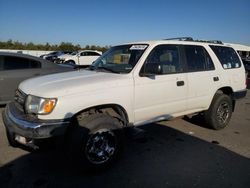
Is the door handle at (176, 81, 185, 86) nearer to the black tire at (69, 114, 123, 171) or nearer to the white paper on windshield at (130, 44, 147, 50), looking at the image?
the white paper on windshield at (130, 44, 147, 50)

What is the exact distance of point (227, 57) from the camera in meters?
5.59

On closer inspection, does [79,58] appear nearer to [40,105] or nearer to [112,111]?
Result: [112,111]

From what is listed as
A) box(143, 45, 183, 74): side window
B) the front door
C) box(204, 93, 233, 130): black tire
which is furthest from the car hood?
box(204, 93, 233, 130): black tire

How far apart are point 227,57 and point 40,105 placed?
13.6ft

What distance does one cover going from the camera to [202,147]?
15.1ft

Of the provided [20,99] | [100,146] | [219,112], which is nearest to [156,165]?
[100,146]

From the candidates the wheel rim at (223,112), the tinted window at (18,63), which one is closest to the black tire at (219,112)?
the wheel rim at (223,112)

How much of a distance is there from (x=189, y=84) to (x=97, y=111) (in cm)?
183

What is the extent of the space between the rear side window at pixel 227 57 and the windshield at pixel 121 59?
73.8 inches

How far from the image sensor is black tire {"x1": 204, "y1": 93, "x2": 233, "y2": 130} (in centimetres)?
533

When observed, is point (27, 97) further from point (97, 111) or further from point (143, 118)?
point (143, 118)

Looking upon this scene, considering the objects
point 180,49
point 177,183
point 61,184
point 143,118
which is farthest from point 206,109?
point 61,184

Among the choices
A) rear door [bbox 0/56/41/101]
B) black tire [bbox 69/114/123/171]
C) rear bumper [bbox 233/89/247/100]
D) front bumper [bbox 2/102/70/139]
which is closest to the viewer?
front bumper [bbox 2/102/70/139]

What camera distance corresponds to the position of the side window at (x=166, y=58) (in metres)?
4.26
